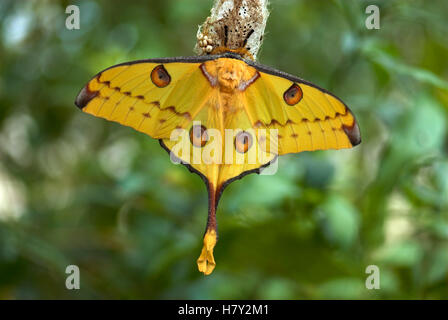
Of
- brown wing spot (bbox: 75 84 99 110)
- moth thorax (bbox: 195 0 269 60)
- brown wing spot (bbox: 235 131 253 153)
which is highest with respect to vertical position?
moth thorax (bbox: 195 0 269 60)

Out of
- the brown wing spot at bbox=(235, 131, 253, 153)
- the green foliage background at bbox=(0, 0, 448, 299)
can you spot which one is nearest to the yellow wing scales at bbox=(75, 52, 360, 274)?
the brown wing spot at bbox=(235, 131, 253, 153)

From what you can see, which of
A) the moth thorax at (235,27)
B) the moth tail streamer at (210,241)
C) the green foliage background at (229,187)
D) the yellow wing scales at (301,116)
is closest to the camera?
the moth tail streamer at (210,241)

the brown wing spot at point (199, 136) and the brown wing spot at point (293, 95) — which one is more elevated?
the brown wing spot at point (293, 95)

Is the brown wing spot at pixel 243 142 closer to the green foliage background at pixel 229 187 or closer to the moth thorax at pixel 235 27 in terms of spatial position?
the moth thorax at pixel 235 27

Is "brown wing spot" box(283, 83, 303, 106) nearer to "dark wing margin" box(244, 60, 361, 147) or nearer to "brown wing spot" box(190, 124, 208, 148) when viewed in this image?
"dark wing margin" box(244, 60, 361, 147)

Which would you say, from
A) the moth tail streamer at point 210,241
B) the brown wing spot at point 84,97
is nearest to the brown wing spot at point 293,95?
→ the moth tail streamer at point 210,241
